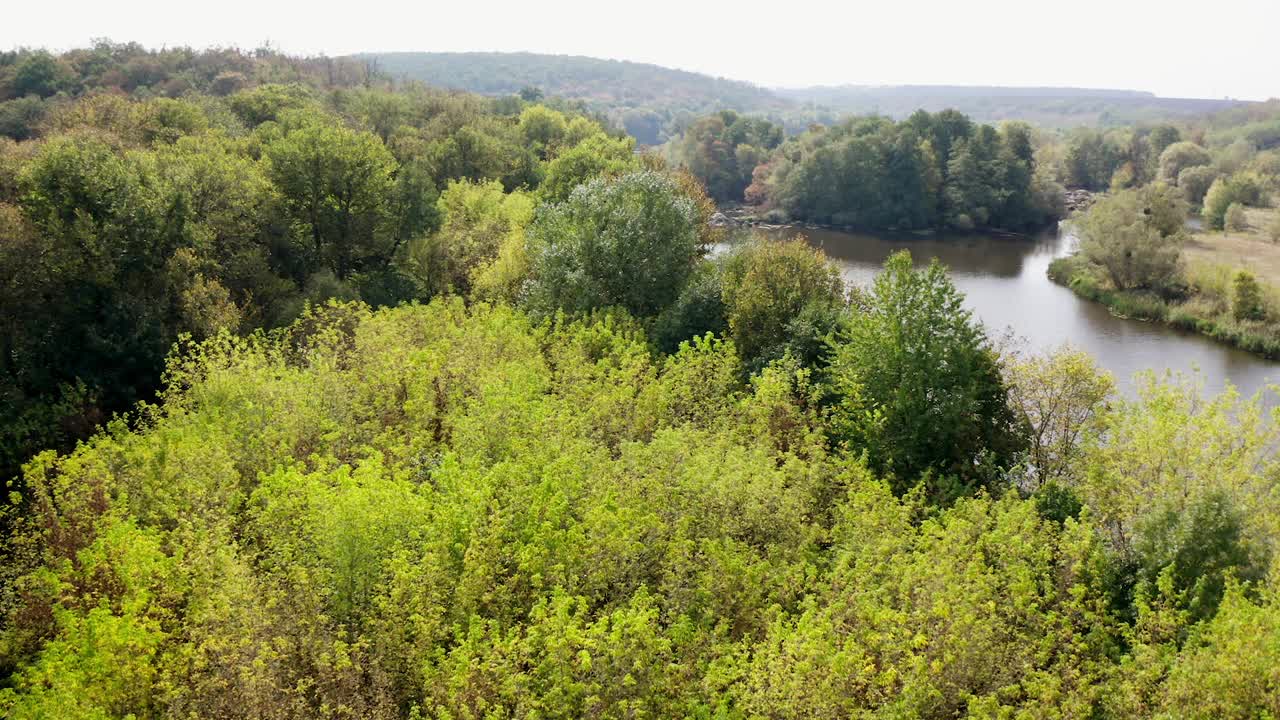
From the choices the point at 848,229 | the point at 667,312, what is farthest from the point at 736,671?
the point at 848,229

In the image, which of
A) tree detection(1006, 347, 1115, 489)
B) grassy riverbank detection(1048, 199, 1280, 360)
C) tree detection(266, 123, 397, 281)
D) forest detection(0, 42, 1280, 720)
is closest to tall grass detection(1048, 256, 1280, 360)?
grassy riverbank detection(1048, 199, 1280, 360)

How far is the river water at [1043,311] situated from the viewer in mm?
49406

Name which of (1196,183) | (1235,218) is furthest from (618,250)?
(1196,183)

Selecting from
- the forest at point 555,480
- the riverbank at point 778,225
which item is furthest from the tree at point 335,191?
the riverbank at point 778,225

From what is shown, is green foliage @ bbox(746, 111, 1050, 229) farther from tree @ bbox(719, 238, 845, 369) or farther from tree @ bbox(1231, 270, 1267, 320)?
tree @ bbox(719, 238, 845, 369)

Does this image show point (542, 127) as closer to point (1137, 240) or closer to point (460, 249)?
point (460, 249)

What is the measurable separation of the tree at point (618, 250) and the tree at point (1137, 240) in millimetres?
41902

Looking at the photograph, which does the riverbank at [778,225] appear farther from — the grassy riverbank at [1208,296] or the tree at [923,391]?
the tree at [923,391]

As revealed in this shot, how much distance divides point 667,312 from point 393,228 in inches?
672

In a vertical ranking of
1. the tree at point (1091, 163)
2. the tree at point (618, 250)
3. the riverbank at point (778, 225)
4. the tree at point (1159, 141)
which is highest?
the tree at point (1159, 141)

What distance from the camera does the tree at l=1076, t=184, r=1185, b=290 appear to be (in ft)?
205

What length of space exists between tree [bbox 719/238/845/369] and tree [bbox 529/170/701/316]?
12.6 feet

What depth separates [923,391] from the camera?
25.8 metres

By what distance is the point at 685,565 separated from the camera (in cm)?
1717
